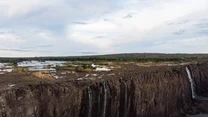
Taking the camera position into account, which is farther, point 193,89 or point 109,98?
point 193,89

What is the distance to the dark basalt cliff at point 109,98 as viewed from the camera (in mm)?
25031

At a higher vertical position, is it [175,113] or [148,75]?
[148,75]

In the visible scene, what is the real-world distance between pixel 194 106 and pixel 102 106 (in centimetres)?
2809

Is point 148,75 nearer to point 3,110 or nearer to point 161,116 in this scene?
point 161,116

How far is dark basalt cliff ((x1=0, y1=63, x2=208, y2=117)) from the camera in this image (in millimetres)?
25031

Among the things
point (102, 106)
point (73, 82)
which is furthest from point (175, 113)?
point (73, 82)

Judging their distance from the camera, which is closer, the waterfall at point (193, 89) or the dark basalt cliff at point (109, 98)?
the dark basalt cliff at point (109, 98)

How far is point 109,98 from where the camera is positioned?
34031 mm

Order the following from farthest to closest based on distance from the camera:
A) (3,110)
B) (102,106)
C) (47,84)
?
(102,106) → (47,84) → (3,110)

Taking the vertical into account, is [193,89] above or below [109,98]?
below

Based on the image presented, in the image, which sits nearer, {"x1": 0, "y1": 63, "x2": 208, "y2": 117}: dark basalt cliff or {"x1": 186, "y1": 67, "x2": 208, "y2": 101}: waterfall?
{"x1": 0, "y1": 63, "x2": 208, "y2": 117}: dark basalt cliff

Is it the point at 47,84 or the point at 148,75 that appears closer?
the point at 47,84

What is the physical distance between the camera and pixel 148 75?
43.8 meters

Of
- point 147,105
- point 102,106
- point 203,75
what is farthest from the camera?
point 203,75
